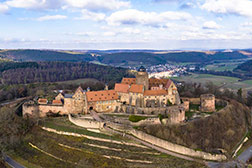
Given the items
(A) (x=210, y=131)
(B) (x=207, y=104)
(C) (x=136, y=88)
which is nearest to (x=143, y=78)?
(C) (x=136, y=88)

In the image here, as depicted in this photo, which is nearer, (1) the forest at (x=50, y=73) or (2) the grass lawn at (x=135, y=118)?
(2) the grass lawn at (x=135, y=118)

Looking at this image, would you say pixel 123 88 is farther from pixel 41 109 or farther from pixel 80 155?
pixel 80 155

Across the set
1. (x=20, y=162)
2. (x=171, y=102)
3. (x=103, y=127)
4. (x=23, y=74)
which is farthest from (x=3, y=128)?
(x=23, y=74)

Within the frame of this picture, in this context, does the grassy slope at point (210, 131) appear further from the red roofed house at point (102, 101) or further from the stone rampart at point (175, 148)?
the red roofed house at point (102, 101)

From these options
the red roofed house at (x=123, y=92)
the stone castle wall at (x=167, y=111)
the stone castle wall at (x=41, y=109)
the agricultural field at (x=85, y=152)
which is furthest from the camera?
the red roofed house at (x=123, y=92)

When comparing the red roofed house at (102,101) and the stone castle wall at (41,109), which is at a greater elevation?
the red roofed house at (102,101)

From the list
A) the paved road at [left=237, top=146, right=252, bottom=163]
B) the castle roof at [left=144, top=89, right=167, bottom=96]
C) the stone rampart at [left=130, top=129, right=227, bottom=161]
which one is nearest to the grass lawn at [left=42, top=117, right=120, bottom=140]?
the stone rampart at [left=130, top=129, right=227, bottom=161]

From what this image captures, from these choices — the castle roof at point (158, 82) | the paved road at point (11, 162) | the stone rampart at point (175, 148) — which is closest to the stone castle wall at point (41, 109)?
the paved road at point (11, 162)
